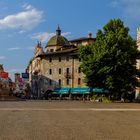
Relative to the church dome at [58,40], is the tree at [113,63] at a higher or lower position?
lower

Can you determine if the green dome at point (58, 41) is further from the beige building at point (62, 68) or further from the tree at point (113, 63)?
the tree at point (113, 63)

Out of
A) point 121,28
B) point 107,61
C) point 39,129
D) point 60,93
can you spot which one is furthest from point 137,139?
point 60,93

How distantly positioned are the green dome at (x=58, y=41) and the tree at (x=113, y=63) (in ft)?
209

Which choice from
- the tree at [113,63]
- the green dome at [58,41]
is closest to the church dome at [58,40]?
the green dome at [58,41]

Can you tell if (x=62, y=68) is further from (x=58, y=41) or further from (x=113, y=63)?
(x=113, y=63)

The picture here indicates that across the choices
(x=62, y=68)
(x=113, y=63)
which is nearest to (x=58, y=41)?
(x=62, y=68)

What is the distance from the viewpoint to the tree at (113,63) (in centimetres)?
6731

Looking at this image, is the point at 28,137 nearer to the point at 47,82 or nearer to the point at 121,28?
the point at 121,28

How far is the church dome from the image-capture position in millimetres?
135125

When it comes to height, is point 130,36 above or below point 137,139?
above

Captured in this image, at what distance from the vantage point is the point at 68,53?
4542 inches

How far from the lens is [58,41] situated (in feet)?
446

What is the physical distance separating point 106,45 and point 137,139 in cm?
5205

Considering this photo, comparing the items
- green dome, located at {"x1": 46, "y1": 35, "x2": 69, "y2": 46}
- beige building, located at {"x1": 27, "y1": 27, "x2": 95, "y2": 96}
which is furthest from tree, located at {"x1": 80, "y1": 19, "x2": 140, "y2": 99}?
green dome, located at {"x1": 46, "y1": 35, "x2": 69, "y2": 46}
